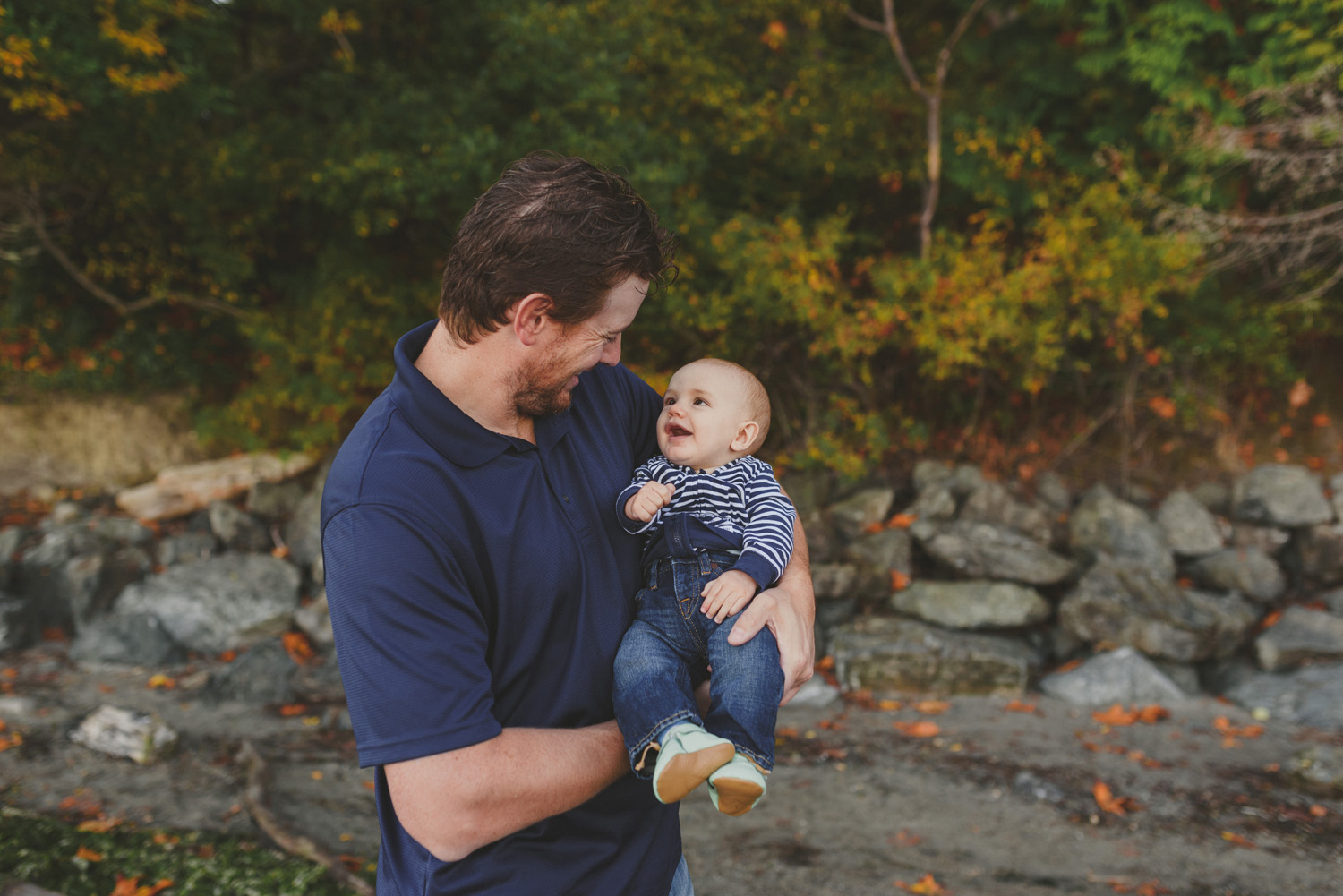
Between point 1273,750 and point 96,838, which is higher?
point 96,838

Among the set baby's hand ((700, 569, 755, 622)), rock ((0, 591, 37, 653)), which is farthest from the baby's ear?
rock ((0, 591, 37, 653))

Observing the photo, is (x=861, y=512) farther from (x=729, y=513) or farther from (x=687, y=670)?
Result: (x=687, y=670)

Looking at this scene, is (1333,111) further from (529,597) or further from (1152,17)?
(529,597)

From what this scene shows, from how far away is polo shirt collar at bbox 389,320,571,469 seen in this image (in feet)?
5.12

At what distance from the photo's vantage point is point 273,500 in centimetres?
875

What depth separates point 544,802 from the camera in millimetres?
1495

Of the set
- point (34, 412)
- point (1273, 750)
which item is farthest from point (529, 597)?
point (34, 412)

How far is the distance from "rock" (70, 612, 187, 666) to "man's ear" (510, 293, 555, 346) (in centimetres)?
682

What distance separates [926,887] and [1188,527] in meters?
5.12

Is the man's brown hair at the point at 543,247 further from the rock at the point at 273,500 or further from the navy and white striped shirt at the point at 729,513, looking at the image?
the rock at the point at 273,500

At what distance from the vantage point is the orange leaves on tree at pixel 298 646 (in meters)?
7.08

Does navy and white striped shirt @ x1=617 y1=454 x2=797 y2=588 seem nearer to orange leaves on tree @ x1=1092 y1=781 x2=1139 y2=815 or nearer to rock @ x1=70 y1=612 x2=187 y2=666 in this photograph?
orange leaves on tree @ x1=1092 y1=781 x2=1139 y2=815

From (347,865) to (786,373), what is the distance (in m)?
5.86

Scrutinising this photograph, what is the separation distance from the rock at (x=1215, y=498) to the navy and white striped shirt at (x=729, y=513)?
7.43m
